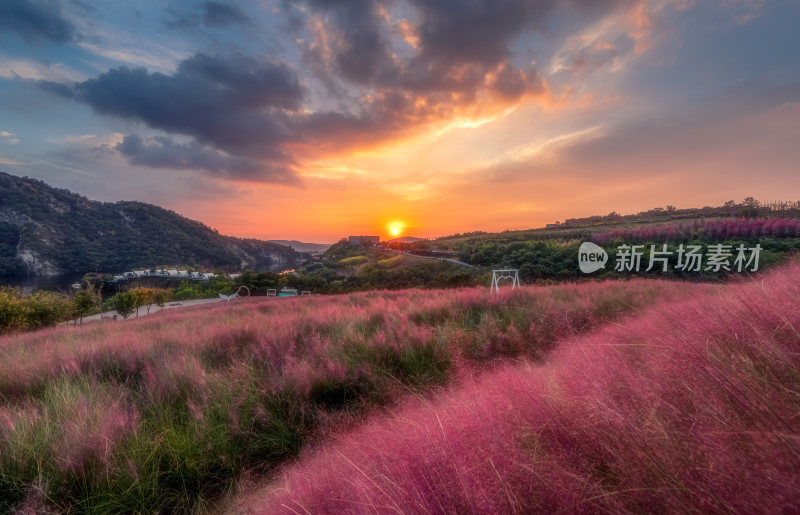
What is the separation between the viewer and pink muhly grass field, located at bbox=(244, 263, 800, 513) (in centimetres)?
109

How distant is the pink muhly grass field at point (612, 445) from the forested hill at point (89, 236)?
83.6m

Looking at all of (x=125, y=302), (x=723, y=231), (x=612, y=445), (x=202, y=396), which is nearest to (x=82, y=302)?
(x=125, y=302)

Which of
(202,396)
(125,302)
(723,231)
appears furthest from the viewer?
(723,231)

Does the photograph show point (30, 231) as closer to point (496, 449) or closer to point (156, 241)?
point (156, 241)

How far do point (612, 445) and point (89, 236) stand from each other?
105m

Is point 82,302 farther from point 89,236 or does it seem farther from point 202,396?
point 89,236

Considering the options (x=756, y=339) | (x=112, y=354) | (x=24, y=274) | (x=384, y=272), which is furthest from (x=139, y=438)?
(x=24, y=274)

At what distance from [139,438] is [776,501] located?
157 inches

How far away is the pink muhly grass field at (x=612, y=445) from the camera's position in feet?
3.57

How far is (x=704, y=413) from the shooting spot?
1.42 metres

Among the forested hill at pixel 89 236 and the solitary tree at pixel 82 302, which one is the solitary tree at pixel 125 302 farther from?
the forested hill at pixel 89 236

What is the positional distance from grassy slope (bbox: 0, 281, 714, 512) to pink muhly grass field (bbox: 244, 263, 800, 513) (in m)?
0.77

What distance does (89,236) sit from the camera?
7369 centimetres

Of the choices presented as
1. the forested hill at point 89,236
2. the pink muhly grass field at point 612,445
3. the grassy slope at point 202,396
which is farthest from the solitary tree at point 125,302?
the forested hill at point 89,236
